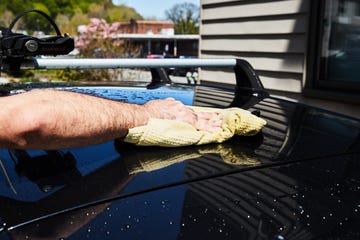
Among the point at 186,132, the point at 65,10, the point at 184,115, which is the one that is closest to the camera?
the point at 186,132

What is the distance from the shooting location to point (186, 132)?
4.17ft

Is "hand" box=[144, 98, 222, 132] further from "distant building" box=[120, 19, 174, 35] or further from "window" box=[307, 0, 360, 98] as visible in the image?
"distant building" box=[120, 19, 174, 35]

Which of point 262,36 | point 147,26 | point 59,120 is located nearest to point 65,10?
point 147,26

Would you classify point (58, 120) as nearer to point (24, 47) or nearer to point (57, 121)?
point (57, 121)

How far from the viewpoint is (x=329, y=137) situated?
1.41 meters

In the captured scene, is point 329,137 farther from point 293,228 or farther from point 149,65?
point 149,65

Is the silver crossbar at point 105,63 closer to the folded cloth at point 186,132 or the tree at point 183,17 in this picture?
the folded cloth at point 186,132

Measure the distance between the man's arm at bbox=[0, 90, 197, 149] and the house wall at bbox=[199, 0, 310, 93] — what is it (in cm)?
344

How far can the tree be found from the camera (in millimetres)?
55125

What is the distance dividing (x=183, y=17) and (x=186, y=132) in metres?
58.5

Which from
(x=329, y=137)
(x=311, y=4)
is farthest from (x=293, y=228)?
(x=311, y=4)

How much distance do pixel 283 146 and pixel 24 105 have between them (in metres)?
0.74

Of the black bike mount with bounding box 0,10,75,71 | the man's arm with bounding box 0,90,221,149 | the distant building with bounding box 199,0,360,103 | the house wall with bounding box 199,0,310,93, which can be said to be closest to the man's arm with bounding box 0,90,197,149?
the man's arm with bounding box 0,90,221,149

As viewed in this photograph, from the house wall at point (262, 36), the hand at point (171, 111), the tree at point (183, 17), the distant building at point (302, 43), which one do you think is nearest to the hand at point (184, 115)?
the hand at point (171, 111)
